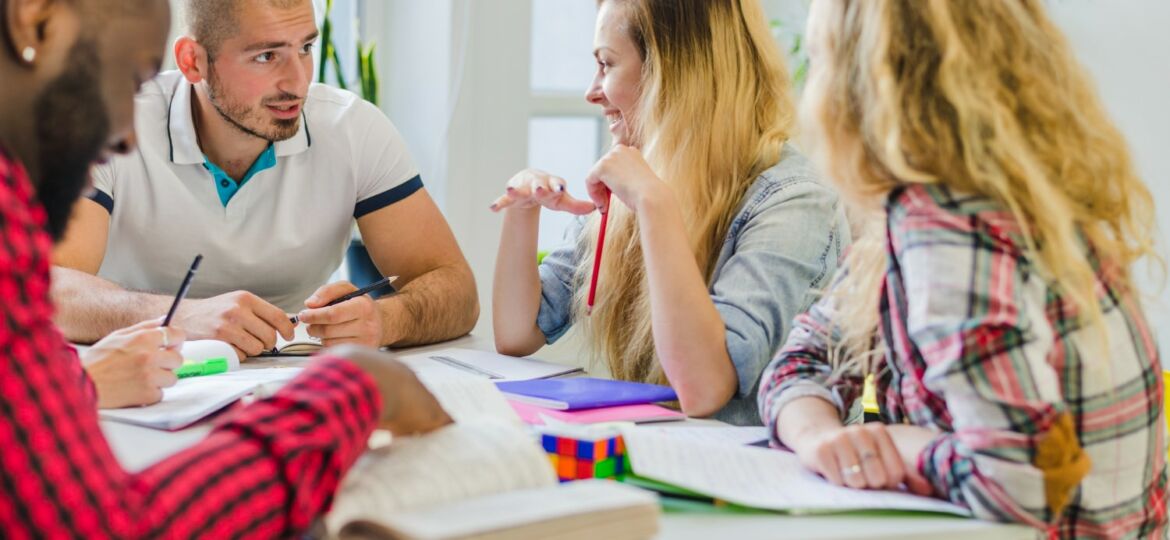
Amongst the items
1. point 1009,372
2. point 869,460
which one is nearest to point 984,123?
point 1009,372

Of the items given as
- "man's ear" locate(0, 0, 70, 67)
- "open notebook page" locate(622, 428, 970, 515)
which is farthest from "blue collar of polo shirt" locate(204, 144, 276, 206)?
"man's ear" locate(0, 0, 70, 67)

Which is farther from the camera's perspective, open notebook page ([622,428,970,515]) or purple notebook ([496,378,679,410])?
purple notebook ([496,378,679,410])

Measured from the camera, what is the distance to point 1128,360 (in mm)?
1117

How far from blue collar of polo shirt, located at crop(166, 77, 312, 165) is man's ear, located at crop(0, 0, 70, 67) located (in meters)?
1.37

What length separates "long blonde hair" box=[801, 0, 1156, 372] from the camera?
1.08 m

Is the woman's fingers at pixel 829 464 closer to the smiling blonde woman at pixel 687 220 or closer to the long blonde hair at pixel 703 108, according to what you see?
the smiling blonde woman at pixel 687 220

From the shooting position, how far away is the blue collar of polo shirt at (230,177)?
2227 millimetres

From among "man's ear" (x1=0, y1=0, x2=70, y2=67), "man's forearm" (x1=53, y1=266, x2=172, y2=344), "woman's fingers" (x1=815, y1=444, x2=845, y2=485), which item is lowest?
"man's forearm" (x1=53, y1=266, x2=172, y2=344)

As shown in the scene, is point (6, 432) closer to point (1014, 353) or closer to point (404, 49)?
point (1014, 353)

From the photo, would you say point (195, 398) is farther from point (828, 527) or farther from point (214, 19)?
point (214, 19)

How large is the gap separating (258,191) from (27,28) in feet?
4.71

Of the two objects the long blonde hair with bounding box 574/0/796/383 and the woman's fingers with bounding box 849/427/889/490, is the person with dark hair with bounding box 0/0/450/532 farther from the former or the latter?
the long blonde hair with bounding box 574/0/796/383

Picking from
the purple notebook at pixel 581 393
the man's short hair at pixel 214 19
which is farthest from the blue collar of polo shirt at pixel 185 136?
the purple notebook at pixel 581 393

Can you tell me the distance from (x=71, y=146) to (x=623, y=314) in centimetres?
113
